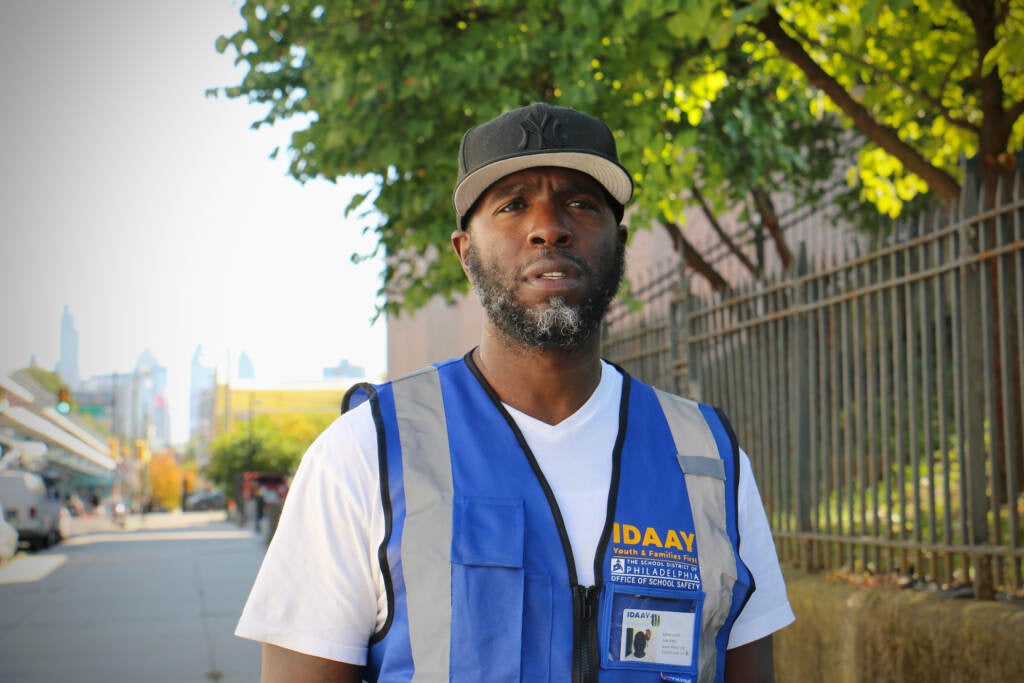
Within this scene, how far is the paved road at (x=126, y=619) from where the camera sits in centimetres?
871

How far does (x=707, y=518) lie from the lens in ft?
7.86

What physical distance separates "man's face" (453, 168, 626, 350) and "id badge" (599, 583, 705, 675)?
546mm

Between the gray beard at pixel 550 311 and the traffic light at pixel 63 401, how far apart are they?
91.3ft

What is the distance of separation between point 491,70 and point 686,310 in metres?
2.05

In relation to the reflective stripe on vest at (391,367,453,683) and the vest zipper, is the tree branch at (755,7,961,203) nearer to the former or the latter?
the reflective stripe on vest at (391,367,453,683)

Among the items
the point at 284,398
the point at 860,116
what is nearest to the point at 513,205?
the point at 860,116

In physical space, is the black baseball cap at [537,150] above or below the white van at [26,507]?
above

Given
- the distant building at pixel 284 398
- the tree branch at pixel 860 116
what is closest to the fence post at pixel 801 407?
the tree branch at pixel 860 116

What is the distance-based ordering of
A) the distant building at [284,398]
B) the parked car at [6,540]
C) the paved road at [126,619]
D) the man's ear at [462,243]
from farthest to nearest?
the distant building at [284,398] < the parked car at [6,540] < the paved road at [126,619] < the man's ear at [462,243]

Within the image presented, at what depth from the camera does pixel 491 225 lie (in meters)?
2.52

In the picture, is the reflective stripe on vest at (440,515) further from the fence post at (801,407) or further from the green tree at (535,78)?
the green tree at (535,78)

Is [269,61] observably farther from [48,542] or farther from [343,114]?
[48,542]

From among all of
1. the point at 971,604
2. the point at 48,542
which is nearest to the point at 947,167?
the point at 971,604

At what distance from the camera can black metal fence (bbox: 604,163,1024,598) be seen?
4805 millimetres
